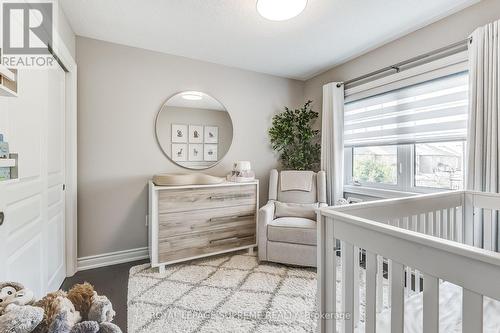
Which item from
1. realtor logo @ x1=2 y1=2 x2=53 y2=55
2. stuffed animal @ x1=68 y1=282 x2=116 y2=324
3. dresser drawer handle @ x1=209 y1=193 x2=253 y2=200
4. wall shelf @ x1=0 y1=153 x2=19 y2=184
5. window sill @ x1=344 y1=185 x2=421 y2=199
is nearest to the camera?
stuffed animal @ x1=68 y1=282 x2=116 y2=324

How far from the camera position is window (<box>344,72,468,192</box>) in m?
2.02

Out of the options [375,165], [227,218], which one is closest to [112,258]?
[227,218]

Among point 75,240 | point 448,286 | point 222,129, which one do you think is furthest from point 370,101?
point 75,240

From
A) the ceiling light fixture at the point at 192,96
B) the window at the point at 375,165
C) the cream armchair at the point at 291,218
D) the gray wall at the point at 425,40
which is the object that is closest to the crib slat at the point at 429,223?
the cream armchair at the point at 291,218

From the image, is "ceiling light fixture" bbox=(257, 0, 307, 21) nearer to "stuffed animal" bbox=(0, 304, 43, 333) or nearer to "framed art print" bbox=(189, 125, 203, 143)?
"framed art print" bbox=(189, 125, 203, 143)

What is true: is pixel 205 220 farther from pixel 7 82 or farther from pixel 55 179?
pixel 7 82

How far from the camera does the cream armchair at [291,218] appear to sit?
2299mm

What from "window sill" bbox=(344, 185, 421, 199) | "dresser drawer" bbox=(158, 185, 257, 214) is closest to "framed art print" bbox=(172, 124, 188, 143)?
"dresser drawer" bbox=(158, 185, 257, 214)

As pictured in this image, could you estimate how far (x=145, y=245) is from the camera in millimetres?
2650

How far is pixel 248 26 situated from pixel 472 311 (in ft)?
7.56

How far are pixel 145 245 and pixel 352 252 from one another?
236 centimetres

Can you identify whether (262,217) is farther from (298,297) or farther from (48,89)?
(48,89)

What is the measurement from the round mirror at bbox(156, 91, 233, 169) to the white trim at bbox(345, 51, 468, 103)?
1.59m

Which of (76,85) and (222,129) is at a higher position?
(76,85)
